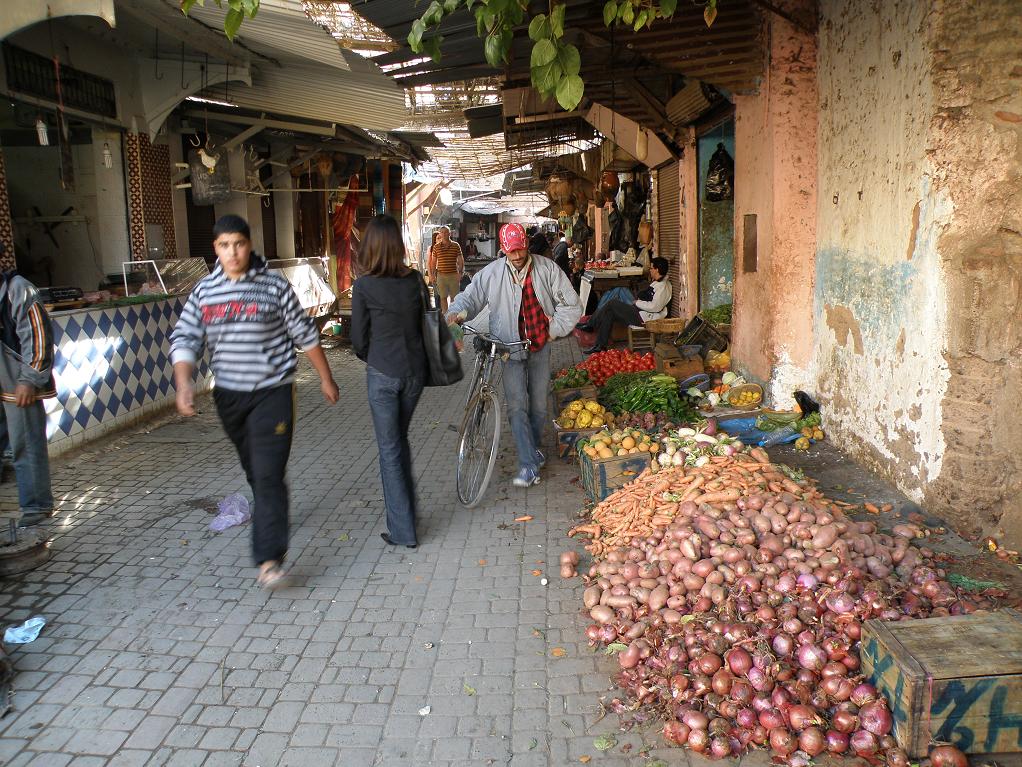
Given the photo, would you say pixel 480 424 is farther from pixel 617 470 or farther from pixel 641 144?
pixel 641 144

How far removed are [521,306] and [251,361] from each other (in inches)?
86.6

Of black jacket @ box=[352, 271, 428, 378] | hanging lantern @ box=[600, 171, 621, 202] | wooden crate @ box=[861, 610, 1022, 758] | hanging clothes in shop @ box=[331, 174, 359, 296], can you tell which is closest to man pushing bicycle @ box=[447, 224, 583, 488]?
black jacket @ box=[352, 271, 428, 378]

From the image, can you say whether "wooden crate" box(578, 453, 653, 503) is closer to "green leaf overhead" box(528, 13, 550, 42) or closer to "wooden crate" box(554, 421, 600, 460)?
"wooden crate" box(554, 421, 600, 460)

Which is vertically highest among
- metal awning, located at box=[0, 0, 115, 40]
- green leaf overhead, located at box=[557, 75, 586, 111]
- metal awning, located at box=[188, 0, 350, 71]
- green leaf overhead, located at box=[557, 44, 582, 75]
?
metal awning, located at box=[188, 0, 350, 71]

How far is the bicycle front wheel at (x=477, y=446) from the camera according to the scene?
5551mm

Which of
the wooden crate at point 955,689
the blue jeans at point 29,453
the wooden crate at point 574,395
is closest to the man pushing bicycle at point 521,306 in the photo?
the wooden crate at point 574,395

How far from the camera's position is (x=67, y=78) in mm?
8961

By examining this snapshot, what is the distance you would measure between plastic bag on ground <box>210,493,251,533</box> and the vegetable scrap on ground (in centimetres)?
241

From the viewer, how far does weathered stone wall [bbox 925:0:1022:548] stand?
4.16 meters

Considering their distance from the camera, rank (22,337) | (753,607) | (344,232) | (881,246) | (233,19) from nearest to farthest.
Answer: (233,19), (753,607), (22,337), (881,246), (344,232)

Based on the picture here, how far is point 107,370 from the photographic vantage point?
7.60 metres

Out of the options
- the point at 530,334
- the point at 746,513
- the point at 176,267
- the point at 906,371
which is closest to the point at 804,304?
the point at 906,371

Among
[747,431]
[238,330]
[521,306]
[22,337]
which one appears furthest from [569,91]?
[747,431]

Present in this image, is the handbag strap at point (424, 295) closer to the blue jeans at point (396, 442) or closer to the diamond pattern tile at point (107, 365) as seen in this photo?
the blue jeans at point (396, 442)
